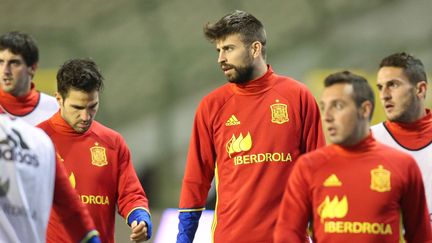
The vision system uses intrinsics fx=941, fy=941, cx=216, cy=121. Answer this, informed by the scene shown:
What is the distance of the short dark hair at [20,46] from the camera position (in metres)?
5.63

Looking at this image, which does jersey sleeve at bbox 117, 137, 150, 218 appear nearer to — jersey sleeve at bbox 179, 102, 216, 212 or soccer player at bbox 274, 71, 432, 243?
jersey sleeve at bbox 179, 102, 216, 212

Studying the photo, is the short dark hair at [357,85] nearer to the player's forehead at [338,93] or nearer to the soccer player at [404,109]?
the player's forehead at [338,93]

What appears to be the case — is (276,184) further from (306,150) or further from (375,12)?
(375,12)

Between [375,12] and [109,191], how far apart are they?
15.0 ft

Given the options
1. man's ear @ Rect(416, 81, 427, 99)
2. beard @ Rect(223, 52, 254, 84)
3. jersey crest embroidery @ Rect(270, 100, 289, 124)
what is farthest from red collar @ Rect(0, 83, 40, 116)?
man's ear @ Rect(416, 81, 427, 99)

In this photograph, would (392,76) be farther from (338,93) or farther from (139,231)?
(139,231)

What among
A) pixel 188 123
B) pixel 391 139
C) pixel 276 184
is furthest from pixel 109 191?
pixel 188 123

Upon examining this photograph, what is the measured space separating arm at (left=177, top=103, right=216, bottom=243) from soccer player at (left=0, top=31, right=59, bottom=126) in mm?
1260

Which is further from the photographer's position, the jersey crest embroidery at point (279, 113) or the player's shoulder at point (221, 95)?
the player's shoulder at point (221, 95)

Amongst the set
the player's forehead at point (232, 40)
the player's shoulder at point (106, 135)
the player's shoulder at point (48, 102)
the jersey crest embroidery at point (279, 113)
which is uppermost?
the player's forehead at point (232, 40)

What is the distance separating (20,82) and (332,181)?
2.58m

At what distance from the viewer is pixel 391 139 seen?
470 centimetres

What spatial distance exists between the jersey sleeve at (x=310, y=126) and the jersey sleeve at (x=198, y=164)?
49 cm

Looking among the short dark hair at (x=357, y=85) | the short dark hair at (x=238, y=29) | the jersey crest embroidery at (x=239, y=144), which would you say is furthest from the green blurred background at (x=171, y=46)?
the short dark hair at (x=357, y=85)
